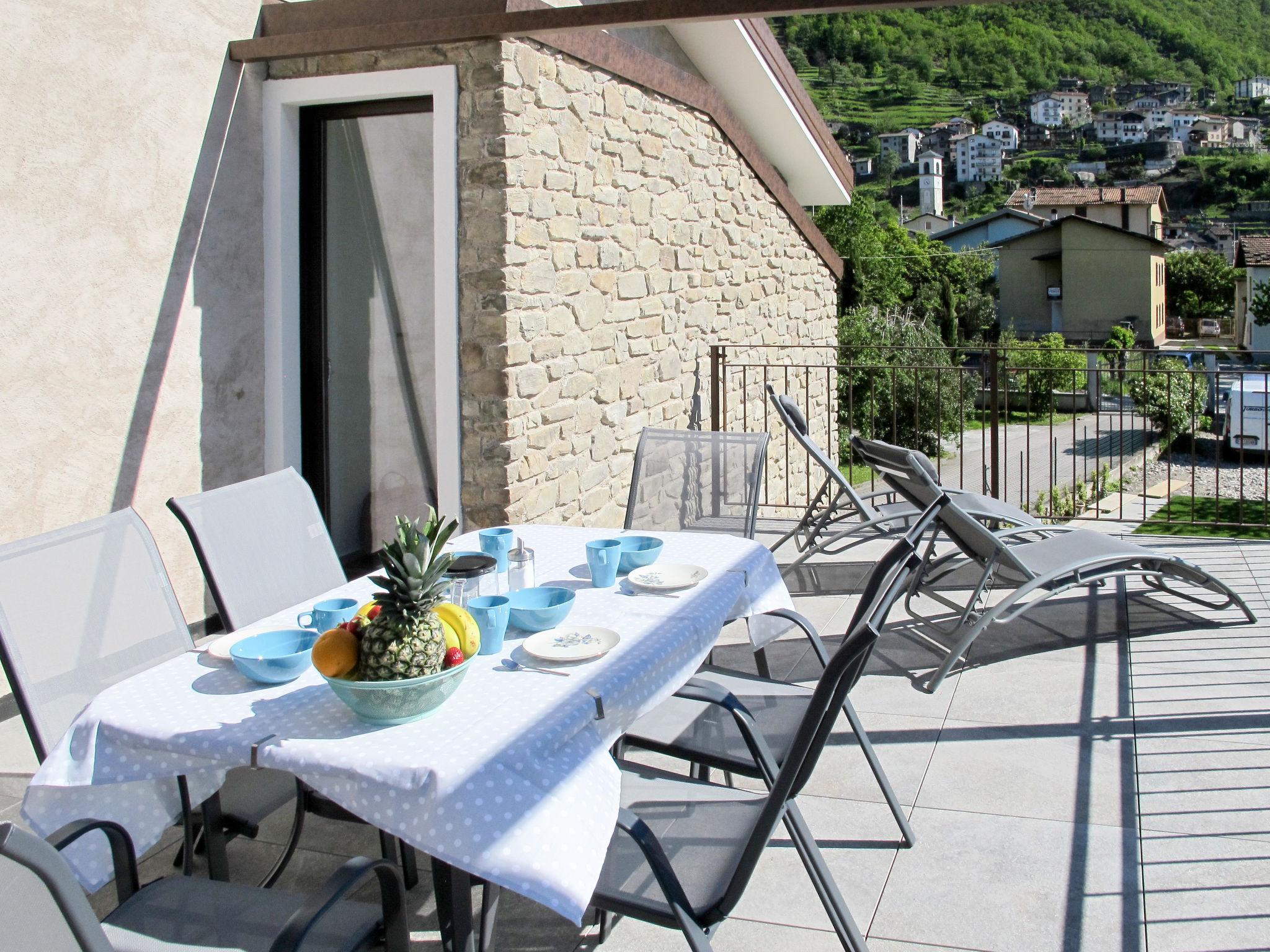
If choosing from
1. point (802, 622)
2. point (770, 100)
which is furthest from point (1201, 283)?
point (802, 622)

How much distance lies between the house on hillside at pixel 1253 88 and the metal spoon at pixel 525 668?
297 feet

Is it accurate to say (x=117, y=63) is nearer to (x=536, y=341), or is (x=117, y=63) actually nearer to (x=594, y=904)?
(x=536, y=341)

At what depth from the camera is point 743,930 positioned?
2455 millimetres

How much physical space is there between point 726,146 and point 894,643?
4.46 m

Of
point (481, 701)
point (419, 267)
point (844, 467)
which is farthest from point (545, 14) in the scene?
point (844, 467)

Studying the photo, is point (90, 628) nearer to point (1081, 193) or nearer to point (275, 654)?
point (275, 654)

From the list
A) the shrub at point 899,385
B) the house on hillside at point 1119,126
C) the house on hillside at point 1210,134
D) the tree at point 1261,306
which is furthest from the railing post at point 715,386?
the house on hillside at point 1210,134

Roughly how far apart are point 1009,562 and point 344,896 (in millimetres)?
3228

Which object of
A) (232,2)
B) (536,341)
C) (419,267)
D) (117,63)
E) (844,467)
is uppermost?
(232,2)

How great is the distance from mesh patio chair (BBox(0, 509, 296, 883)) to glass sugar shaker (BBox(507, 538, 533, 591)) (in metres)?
0.66

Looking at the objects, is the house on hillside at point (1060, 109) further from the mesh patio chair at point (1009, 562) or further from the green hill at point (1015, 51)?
the mesh patio chair at point (1009, 562)

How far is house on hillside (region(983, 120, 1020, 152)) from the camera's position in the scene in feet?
245

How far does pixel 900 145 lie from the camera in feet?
240

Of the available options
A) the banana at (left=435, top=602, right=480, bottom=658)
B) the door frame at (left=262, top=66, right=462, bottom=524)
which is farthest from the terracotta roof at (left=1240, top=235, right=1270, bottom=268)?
the banana at (left=435, top=602, right=480, bottom=658)
